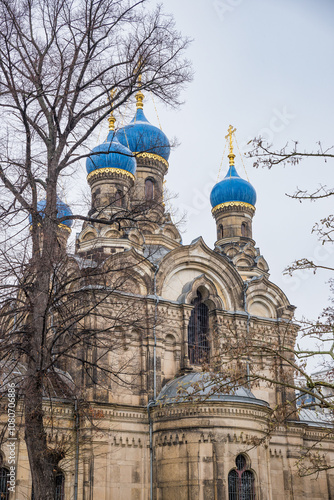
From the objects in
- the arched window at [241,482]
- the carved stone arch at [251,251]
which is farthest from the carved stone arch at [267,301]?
the arched window at [241,482]

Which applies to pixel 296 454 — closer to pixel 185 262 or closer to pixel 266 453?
pixel 266 453

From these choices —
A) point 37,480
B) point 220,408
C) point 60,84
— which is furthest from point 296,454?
point 60,84

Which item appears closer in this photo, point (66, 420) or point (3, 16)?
point (3, 16)

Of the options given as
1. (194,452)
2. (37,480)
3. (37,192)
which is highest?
(37,192)

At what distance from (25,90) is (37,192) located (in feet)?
5.31

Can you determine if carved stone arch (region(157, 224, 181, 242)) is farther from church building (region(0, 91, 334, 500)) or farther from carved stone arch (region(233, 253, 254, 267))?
carved stone arch (region(233, 253, 254, 267))

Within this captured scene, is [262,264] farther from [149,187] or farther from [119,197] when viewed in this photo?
[119,197]

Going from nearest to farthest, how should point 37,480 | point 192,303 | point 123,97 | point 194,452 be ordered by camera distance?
point 37,480
point 123,97
point 194,452
point 192,303

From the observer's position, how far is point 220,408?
15.8 meters

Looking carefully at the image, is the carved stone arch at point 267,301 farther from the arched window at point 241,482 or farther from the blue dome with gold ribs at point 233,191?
the arched window at point 241,482

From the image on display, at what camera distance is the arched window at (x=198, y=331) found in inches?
738

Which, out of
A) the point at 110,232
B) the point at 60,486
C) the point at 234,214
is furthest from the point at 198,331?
the point at 234,214

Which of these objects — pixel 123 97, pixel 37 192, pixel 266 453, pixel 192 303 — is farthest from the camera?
pixel 192 303

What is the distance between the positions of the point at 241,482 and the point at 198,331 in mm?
5037
